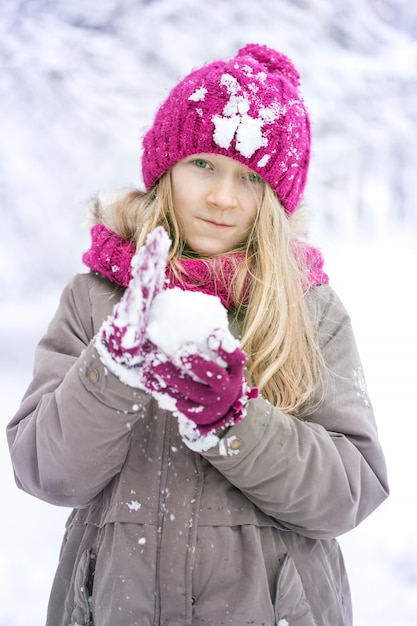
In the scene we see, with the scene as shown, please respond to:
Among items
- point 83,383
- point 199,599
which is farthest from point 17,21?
point 199,599

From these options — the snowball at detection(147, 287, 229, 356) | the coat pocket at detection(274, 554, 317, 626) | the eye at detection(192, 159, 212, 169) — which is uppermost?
the eye at detection(192, 159, 212, 169)

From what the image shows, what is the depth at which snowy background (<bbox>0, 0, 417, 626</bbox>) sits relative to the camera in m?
2.96

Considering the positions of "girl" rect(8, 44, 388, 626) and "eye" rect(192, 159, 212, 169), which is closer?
"girl" rect(8, 44, 388, 626)

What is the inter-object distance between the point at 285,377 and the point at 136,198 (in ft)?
1.96

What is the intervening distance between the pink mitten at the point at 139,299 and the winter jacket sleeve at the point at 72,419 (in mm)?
99

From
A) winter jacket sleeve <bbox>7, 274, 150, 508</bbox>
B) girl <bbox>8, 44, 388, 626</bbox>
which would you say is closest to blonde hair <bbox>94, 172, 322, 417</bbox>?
girl <bbox>8, 44, 388, 626</bbox>

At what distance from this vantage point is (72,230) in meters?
3.17

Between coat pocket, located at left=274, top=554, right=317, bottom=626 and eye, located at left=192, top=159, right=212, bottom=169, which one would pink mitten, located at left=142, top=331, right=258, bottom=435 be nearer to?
coat pocket, located at left=274, top=554, right=317, bottom=626

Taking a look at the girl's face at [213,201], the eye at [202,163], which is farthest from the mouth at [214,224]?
the eye at [202,163]

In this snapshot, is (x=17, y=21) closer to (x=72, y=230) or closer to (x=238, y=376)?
(x=72, y=230)

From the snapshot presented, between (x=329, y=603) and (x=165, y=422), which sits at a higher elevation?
(x=165, y=422)

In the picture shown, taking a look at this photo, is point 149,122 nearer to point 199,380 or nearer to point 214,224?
point 214,224

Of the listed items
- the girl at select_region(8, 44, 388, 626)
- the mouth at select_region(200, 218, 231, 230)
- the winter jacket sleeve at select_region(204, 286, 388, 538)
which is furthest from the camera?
the mouth at select_region(200, 218, 231, 230)

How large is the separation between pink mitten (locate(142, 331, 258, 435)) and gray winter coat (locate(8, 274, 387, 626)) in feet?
0.35
